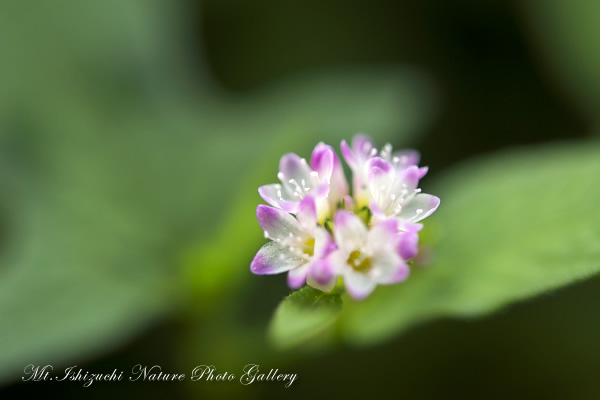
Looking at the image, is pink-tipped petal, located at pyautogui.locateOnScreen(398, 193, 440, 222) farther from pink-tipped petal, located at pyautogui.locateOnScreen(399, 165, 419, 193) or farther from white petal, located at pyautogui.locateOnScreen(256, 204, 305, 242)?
white petal, located at pyautogui.locateOnScreen(256, 204, 305, 242)

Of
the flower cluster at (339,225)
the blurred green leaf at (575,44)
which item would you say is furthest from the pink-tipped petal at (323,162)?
the blurred green leaf at (575,44)

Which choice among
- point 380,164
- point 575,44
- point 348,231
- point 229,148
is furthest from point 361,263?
point 575,44

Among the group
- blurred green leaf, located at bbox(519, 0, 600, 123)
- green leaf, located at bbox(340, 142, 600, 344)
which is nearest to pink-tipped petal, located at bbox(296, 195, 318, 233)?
green leaf, located at bbox(340, 142, 600, 344)

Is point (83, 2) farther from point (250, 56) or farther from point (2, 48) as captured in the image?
point (250, 56)

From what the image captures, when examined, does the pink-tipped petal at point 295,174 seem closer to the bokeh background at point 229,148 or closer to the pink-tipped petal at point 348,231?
the pink-tipped petal at point 348,231

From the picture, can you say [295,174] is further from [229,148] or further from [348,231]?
[229,148]
